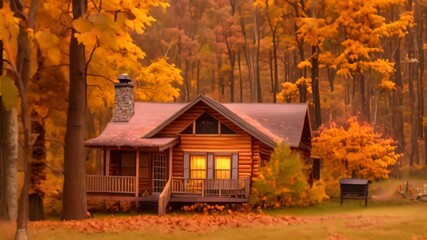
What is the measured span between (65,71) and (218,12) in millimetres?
40896

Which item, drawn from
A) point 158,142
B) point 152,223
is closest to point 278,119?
point 158,142

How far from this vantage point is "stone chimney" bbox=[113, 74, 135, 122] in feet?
105

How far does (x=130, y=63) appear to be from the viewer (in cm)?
2294

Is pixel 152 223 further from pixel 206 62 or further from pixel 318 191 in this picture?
pixel 206 62

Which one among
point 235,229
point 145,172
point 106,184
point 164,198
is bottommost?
point 164,198

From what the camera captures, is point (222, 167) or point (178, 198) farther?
point (222, 167)

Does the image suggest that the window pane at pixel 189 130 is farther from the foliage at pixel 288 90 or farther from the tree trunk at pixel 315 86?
the foliage at pixel 288 90

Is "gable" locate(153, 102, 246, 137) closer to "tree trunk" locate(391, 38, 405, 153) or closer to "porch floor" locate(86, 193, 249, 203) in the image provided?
"porch floor" locate(86, 193, 249, 203)

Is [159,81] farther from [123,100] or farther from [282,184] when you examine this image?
[282,184]

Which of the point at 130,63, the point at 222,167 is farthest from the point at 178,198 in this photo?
the point at 130,63

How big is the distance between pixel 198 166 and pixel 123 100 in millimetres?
6392

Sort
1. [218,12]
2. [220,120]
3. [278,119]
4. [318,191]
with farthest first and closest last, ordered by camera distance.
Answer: [218,12] < [278,119] < [220,120] < [318,191]

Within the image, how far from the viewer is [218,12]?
206 ft

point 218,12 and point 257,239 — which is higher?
point 218,12
